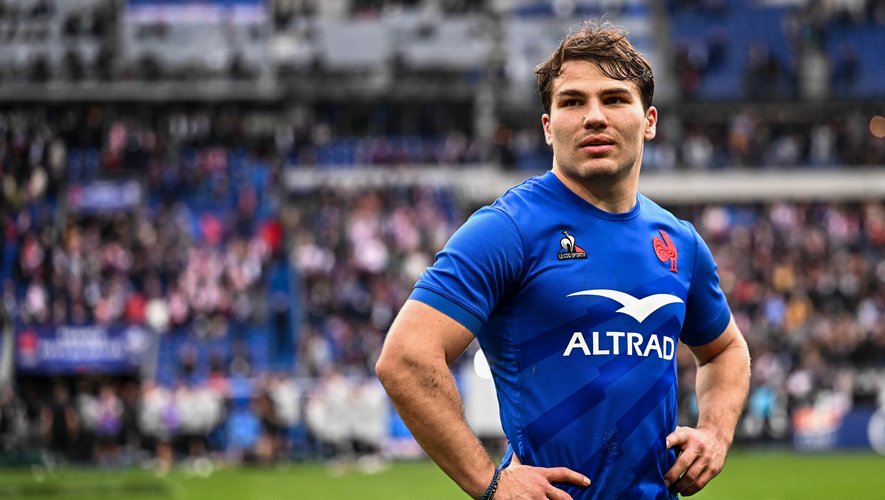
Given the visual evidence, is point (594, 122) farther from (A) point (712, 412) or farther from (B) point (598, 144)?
(A) point (712, 412)

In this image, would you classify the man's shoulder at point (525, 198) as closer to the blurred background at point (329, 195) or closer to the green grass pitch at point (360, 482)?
the green grass pitch at point (360, 482)

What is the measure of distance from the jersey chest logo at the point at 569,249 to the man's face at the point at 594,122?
7.5 inches

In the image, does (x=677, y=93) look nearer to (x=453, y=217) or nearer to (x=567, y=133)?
(x=453, y=217)

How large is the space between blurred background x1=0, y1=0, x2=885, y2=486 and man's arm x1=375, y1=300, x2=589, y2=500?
20857 millimetres

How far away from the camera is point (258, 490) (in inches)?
770

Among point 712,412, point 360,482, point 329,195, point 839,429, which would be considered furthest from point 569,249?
point 329,195

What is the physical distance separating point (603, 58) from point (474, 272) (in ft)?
2.46

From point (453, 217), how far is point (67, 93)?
42.5ft

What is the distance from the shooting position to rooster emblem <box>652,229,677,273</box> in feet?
13.5

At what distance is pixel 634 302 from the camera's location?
394cm

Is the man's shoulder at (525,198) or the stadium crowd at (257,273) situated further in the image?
the stadium crowd at (257,273)

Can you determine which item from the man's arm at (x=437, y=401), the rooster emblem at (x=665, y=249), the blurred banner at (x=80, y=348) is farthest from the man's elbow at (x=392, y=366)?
the blurred banner at (x=80, y=348)

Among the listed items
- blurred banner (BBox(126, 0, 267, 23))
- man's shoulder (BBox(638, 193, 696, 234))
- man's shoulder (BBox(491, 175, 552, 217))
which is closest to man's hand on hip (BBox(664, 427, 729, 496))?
man's shoulder (BBox(638, 193, 696, 234))

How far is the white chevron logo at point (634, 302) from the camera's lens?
3893mm
